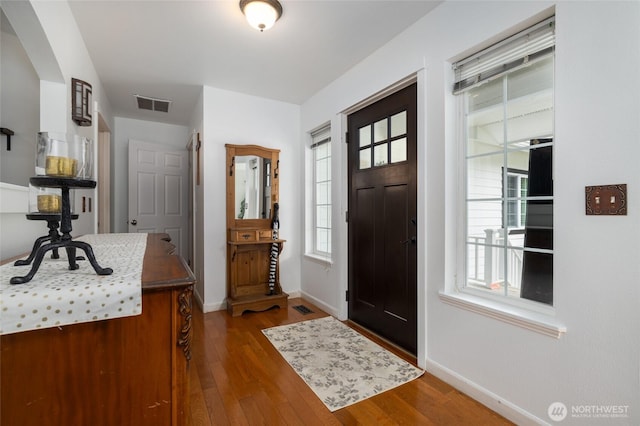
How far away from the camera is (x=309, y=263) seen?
3738 millimetres

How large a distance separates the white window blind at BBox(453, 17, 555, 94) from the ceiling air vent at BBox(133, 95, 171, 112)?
3.44m

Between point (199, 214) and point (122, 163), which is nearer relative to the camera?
point (199, 214)

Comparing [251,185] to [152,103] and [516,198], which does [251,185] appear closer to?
[152,103]

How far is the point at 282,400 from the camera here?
1.78m

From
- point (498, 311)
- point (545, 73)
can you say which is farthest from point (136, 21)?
point (498, 311)

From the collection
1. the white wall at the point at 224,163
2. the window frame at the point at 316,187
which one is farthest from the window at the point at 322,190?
the white wall at the point at 224,163

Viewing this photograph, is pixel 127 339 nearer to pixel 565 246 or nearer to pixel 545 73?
pixel 565 246

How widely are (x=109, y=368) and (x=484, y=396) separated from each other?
1930 mm

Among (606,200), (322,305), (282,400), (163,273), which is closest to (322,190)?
(322,305)

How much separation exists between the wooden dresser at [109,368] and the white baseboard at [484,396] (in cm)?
168

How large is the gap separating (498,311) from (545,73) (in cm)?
135

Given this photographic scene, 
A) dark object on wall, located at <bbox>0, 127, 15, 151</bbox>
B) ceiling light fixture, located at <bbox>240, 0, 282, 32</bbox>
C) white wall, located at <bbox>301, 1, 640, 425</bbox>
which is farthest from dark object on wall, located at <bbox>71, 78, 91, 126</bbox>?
white wall, located at <bbox>301, 1, 640, 425</bbox>

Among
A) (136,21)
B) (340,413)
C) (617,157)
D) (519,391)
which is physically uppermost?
(136,21)

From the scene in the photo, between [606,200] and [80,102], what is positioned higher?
[80,102]
